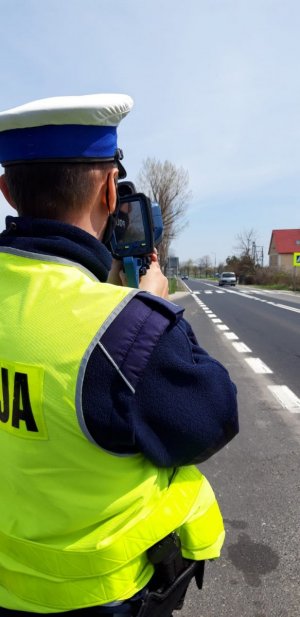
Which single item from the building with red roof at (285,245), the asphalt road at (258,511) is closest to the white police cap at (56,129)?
the asphalt road at (258,511)

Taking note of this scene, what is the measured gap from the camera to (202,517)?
1.23m

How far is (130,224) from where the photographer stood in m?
1.52

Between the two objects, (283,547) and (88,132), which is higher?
(88,132)

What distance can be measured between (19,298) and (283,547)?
234cm

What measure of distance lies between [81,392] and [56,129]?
2.03ft

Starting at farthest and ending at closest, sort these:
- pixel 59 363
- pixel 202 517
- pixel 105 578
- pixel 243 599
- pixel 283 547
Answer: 1. pixel 283 547
2. pixel 243 599
3. pixel 202 517
4. pixel 105 578
5. pixel 59 363

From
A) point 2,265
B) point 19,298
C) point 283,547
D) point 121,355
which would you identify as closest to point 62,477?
point 121,355

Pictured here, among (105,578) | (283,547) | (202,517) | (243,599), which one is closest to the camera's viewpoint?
(105,578)

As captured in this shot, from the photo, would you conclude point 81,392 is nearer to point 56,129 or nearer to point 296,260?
point 56,129

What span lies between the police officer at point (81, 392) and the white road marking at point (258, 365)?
6.17 meters

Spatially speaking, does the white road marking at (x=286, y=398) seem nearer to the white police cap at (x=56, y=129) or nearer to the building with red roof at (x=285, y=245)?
the white police cap at (x=56, y=129)

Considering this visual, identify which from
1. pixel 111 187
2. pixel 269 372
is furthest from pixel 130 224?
pixel 269 372

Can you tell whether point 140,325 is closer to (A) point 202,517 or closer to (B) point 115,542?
(B) point 115,542

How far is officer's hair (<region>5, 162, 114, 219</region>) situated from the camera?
42.3 inches
